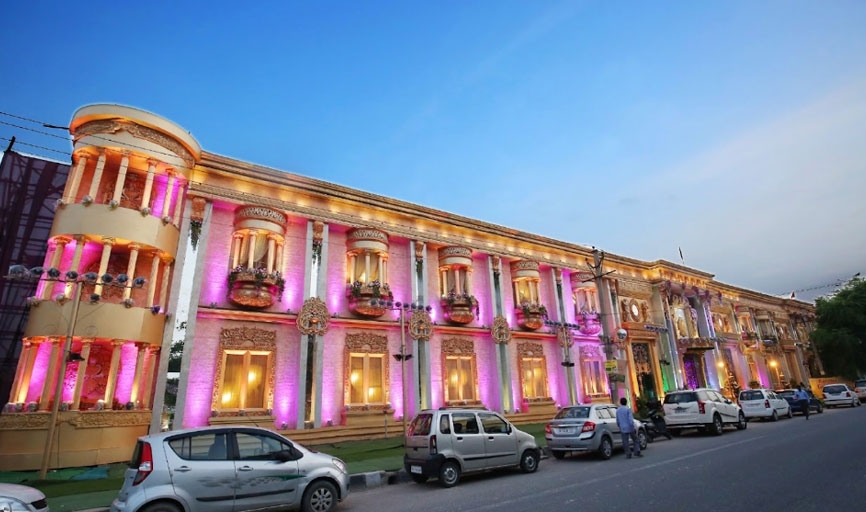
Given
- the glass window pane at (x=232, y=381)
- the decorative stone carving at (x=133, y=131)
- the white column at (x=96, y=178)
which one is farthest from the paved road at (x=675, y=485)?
the decorative stone carving at (x=133, y=131)

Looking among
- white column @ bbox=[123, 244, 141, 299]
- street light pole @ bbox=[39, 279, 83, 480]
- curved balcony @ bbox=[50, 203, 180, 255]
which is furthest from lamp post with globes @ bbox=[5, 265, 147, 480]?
curved balcony @ bbox=[50, 203, 180, 255]

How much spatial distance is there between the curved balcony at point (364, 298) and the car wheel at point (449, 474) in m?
10.4

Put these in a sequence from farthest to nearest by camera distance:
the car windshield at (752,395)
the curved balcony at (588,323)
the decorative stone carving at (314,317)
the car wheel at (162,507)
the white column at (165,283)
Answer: the curved balcony at (588,323)
the car windshield at (752,395)
the decorative stone carving at (314,317)
the white column at (165,283)
the car wheel at (162,507)

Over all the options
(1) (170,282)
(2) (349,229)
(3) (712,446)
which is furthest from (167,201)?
(3) (712,446)

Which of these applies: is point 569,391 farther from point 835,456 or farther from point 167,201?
point 167,201

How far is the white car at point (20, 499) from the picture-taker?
593cm

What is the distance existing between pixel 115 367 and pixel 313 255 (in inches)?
329

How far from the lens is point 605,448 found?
43.7 ft

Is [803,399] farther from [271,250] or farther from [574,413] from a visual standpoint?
[271,250]

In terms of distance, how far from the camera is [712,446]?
14352mm

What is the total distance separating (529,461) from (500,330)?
42.0 feet

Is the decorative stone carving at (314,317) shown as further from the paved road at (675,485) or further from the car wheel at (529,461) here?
the car wheel at (529,461)

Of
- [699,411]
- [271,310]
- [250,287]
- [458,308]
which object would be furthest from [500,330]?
[250,287]

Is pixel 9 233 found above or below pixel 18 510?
above
